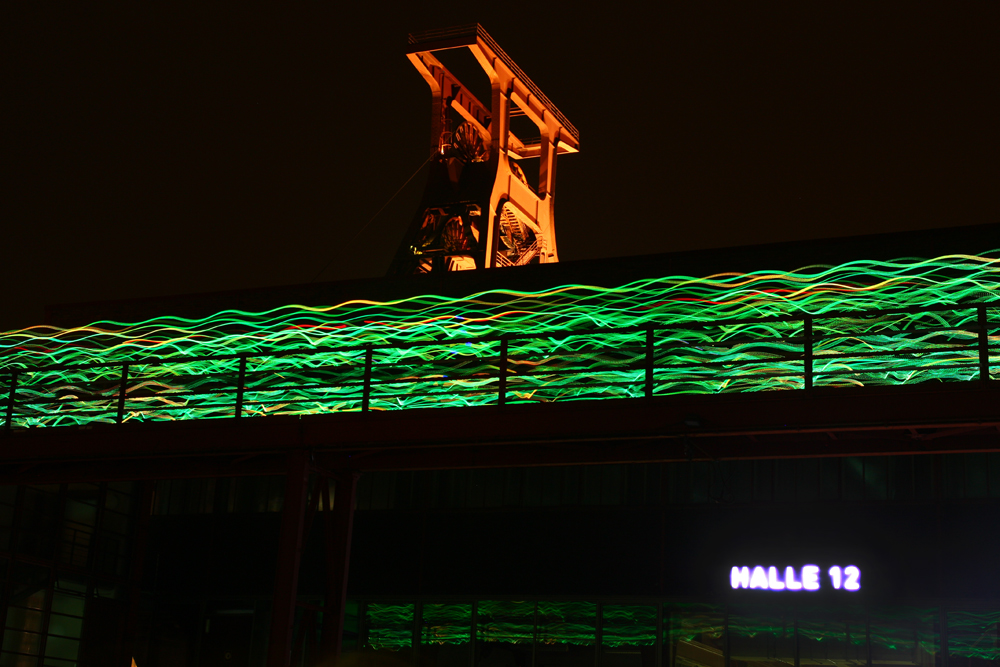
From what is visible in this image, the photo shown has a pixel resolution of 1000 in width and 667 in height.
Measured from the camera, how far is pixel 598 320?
19.0 m

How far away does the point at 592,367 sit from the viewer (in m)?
14.6

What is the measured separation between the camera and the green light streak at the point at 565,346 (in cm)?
1530

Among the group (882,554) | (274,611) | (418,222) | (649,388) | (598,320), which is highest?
(418,222)

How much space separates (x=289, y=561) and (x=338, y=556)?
1345 millimetres

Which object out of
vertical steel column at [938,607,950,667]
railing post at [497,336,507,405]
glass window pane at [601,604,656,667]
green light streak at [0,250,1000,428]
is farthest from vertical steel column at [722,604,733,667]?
railing post at [497,336,507,405]

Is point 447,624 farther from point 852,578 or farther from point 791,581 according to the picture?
point 852,578

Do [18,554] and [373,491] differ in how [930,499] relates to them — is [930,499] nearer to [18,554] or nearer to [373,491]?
[373,491]

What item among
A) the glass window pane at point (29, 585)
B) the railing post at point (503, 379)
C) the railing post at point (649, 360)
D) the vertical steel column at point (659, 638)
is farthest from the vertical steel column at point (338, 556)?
the glass window pane at point (29, 585)

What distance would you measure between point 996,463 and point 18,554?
56.1ft

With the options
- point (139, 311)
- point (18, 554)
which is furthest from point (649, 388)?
point (139, 311)

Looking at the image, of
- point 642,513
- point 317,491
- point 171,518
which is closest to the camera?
point 317,491

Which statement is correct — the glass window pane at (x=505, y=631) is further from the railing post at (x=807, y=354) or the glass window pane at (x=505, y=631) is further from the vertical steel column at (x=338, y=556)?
the railing post at (x=807, y=354)

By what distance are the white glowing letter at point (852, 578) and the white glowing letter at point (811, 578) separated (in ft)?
1.52

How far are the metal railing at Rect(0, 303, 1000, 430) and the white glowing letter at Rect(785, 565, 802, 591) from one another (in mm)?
3481
